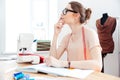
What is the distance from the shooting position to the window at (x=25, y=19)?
10.6 ft

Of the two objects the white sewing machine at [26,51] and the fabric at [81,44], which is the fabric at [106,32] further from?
the white sewing machine at [26,51]

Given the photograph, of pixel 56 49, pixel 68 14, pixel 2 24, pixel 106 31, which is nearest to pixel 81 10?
pixel 68 14

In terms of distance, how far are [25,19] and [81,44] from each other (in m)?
1.83

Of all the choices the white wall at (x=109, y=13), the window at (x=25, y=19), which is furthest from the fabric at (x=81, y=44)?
the white wall at (x=109, y=13)

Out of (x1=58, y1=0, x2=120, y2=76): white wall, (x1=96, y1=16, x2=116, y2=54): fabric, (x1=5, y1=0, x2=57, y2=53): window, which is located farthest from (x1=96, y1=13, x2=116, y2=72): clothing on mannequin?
(x1=5, y1=0, x2=57, y2=53): window

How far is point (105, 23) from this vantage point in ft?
11.6

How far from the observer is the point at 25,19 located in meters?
3.36

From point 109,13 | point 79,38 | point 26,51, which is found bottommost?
point 26,51

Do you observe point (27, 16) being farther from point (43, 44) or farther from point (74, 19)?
point (74, 19)

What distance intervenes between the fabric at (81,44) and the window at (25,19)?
5.01 ft

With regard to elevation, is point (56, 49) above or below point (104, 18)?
below

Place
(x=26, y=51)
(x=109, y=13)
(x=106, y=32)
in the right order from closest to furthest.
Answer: (x=26, y=51), (x=106, y=32), (x=109, y=13)

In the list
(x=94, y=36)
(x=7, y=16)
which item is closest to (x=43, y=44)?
(x=7, y=16)

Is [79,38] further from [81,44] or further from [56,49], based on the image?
[56,49]
